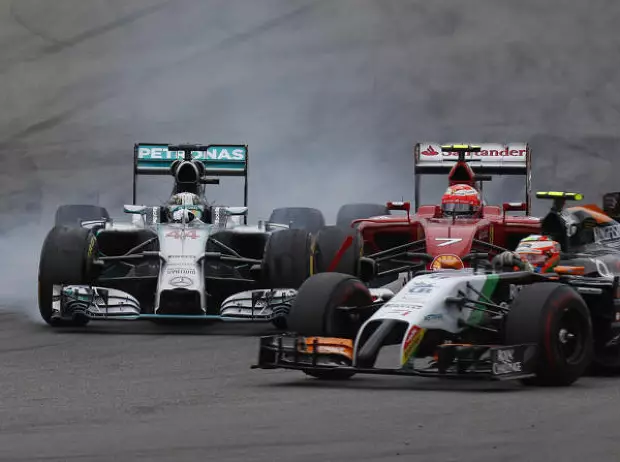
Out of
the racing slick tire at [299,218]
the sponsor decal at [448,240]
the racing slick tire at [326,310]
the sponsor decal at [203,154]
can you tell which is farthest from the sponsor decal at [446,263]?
the racing slick tire at [299,218]

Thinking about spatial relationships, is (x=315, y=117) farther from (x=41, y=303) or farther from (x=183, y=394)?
(x=183, y=394)

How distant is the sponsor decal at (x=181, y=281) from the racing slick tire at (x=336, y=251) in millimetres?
1380

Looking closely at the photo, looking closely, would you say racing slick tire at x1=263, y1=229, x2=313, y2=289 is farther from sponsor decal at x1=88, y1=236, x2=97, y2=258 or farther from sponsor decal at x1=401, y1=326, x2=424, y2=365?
sponsor decal at x1=401, y1=326, x2=424, y2=365

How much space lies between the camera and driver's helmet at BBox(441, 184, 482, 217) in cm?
2002

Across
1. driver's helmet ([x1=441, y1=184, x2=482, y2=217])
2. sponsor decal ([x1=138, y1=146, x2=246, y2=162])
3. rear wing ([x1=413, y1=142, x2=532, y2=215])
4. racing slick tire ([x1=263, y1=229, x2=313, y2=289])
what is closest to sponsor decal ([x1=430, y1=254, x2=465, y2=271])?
racing slick tire ([x1=263, y1=229, x2=313, y2=289])

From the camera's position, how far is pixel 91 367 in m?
13.0

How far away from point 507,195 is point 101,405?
2683 centimetres

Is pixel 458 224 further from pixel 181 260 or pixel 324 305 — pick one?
pixel 324 305

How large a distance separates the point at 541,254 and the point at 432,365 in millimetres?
2122

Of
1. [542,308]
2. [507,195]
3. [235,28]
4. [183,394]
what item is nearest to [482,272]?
[542,308]

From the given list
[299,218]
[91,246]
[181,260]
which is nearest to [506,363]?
[181,260]

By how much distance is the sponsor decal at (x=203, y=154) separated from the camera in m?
21.5

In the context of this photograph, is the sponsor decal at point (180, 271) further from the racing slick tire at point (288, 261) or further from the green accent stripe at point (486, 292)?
the green accent stripe at point (486, 292)

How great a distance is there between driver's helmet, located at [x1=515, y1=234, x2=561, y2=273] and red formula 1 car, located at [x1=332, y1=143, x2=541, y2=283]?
4193 mm
